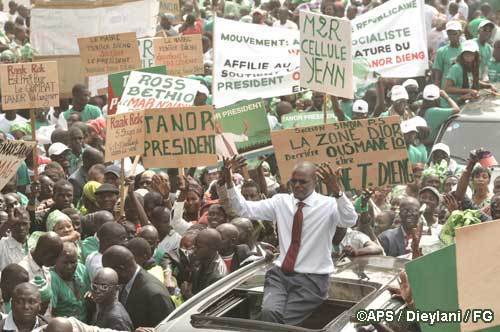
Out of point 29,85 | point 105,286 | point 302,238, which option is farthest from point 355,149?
point 29,85

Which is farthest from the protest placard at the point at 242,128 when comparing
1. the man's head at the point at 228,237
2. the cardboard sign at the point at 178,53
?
the cardboard sign at the point at 178,53

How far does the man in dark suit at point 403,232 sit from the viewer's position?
11.3 metres

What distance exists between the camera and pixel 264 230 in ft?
39.4

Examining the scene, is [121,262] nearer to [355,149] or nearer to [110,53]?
[355,149]

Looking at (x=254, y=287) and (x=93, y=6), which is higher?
(x=93, y=6)

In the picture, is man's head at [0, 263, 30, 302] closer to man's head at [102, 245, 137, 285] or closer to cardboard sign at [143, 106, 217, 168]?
man's head at [102, 245, 137, 285]

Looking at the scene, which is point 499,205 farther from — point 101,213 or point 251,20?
point 251,20

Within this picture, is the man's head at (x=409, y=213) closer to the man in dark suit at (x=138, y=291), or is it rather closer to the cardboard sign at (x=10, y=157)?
the man in dark suit at (x=138, y=291)

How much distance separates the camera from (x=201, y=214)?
1247 cm

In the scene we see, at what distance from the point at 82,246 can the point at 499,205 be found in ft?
11.2

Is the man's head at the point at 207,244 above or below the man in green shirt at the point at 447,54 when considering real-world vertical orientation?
below

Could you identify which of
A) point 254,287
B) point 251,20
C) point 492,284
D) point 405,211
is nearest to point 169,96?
point 405,211

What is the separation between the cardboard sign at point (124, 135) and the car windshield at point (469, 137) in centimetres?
359

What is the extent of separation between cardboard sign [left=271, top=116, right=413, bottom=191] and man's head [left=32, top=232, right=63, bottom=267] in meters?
2.14
